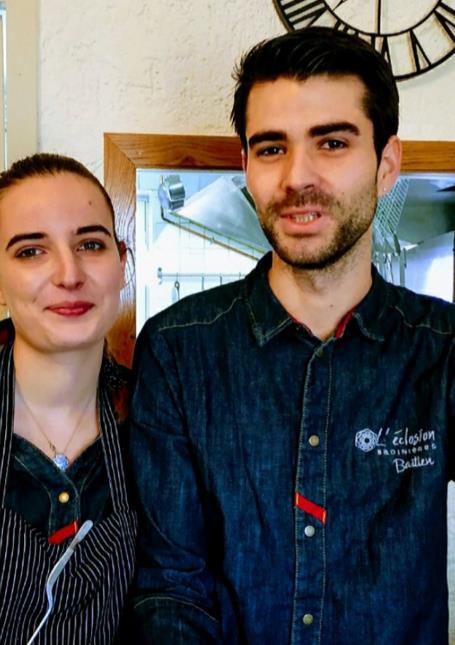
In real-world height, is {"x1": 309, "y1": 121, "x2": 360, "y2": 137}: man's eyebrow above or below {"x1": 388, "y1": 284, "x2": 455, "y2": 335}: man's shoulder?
above

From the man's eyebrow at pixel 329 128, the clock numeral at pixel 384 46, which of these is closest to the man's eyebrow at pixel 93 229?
the man's eyebrow at pixel 329 128

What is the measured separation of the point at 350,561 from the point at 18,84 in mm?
1145

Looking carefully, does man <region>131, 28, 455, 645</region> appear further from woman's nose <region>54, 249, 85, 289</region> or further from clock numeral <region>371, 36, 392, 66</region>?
clock numeral <region>371, 36, 392, 66</region>

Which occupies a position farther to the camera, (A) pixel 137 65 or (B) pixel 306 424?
(A) pixel 137 65

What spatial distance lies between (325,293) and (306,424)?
0.77 ft

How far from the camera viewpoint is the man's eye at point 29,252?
1.08 meters

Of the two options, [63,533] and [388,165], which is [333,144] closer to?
[388,165]

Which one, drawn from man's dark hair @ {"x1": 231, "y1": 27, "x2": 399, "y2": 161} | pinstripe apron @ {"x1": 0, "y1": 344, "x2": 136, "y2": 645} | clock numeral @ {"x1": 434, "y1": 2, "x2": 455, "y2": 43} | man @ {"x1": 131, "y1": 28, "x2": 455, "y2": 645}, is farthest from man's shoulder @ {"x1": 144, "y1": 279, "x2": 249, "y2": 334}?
clock numeral @ {"x1": 434, "y1": 2, "x2": 455, "y2": 43}

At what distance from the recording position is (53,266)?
107cm

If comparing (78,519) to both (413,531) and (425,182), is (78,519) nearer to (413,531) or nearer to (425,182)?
(413,531)

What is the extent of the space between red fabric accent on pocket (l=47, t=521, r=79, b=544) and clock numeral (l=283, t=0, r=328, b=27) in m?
1.14

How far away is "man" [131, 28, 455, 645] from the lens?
1079mm

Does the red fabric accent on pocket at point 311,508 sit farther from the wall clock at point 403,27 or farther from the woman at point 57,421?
the wall clock at point 403,27

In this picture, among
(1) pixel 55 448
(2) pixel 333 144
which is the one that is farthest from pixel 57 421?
(2) pixel 333 144
